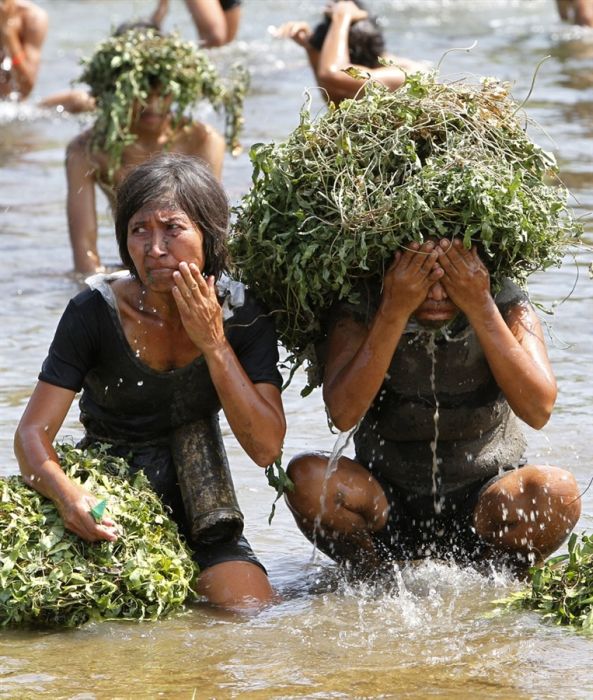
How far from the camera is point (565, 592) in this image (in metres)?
4.33

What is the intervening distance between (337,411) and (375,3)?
62.3ft

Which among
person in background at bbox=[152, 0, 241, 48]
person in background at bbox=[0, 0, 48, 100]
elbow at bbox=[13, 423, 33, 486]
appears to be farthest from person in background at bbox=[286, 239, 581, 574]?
person in background at bbox=[0, 0, 48, 100]

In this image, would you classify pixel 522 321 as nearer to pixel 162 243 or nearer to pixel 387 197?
pixel 387 197

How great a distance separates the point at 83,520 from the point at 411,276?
1.17m

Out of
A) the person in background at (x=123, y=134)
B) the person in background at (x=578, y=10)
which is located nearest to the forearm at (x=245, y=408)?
the person in background at (x=123, y=134)

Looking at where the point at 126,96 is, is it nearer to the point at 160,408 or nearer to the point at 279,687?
the point at 160,408

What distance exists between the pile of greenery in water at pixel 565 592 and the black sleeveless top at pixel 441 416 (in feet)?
1.46

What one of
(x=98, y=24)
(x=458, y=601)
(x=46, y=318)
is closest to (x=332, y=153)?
(x=458, y=601)

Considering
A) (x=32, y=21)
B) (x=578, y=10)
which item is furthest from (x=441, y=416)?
(x=578, y=10)

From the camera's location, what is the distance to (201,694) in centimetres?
389

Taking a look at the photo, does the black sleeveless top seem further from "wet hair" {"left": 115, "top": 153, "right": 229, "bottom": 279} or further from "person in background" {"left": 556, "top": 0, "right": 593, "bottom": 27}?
"person in background" {"left": 556, "top": 0, "right": 593, "bottom": 27}

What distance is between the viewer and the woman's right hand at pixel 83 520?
429 centimetres

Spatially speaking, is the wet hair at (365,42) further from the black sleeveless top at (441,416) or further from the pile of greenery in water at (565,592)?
the pile of greenery in water at (565,592)

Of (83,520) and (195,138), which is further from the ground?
(195,138)
